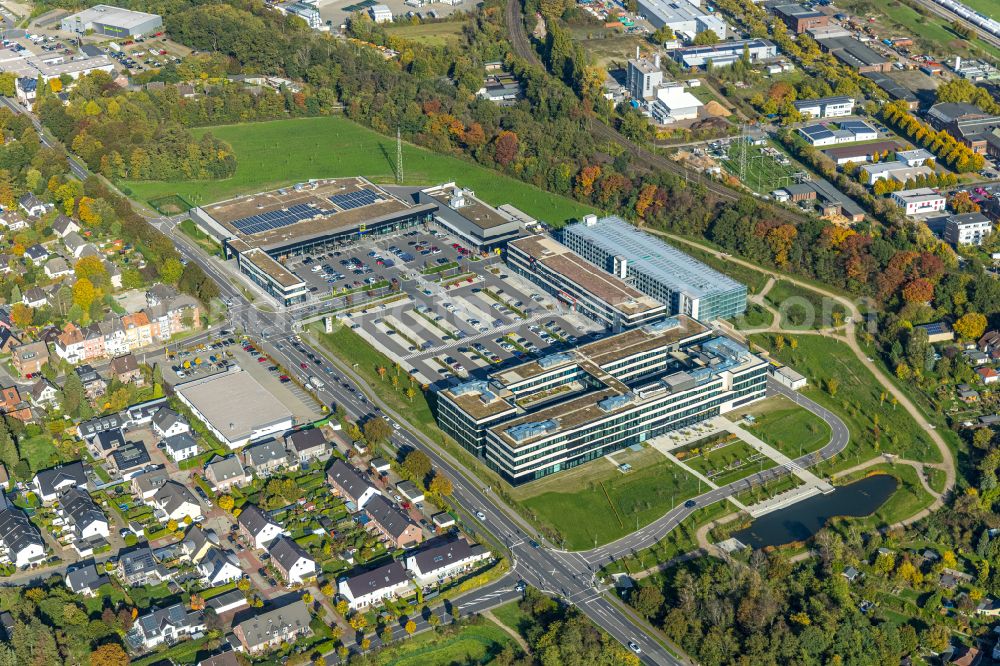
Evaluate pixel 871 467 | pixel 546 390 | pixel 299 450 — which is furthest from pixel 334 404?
pixel 871 467

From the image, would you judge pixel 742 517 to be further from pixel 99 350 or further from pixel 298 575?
pixel 99 350

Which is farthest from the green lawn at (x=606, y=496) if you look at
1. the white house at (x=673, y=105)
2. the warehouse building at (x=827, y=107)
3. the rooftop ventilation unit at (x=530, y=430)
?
the warehouse building at (x=827, y=107)

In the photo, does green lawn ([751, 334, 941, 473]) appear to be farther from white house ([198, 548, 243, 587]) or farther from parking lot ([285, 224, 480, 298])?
white house ([198, 548, 243, 587])

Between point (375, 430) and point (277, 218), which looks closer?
point (375, 430)

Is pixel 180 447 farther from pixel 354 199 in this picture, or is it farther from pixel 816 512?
pixel 816 512

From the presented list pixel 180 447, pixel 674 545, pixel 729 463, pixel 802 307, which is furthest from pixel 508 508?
pixel 802 307

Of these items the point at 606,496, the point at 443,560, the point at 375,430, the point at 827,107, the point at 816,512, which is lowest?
the point at 816,512
